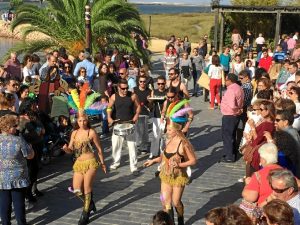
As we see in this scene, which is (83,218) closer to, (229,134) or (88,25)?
(229,134)

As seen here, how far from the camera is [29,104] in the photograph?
7.86 metres

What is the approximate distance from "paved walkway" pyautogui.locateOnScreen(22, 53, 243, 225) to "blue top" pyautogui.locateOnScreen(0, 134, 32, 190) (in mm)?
1009

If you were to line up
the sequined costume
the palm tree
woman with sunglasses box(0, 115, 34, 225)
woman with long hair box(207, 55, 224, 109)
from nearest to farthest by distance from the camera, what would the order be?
woman with sunglasses box(0, 115, 34, 225), the sequined costume, woman with long hair box(207, 55, 224, 109), the palm tree

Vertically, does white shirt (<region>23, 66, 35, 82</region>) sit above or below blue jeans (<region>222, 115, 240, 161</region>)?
above

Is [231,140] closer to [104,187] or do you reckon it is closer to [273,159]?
[104,187]

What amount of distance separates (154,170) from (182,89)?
1873mm

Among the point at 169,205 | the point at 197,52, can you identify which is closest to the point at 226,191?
the point at 169,205

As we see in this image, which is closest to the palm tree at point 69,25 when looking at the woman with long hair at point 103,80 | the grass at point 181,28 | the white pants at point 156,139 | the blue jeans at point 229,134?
the woman with long hair at point 103,80

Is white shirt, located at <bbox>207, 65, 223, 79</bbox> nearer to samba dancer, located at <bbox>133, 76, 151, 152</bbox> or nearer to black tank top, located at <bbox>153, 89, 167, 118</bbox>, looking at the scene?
samba dancer, located at <bbox>133, 76, 151, 152</bbox>

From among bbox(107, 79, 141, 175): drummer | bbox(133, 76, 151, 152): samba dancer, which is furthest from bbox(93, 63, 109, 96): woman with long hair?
bbox(107, 79, 141, 175): drummer

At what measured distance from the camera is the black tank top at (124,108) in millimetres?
9297

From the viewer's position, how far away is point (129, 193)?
828 cm

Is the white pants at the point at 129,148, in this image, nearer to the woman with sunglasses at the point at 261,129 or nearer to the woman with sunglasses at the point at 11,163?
the woman with sunglasses at the point at 261,129

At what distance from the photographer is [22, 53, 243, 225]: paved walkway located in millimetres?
7324
